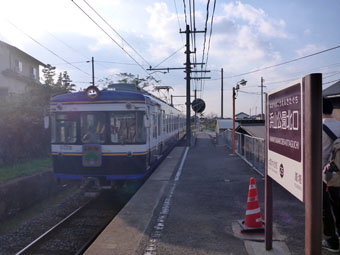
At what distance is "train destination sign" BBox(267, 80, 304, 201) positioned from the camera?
2797mm

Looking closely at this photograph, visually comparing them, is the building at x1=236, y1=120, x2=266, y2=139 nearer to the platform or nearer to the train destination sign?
the platform

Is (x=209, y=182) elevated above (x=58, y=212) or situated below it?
above

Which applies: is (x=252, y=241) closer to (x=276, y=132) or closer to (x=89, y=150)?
(x=276, y=132)

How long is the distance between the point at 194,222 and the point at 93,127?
3.83 meters

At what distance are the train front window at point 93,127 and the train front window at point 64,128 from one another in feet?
0.73

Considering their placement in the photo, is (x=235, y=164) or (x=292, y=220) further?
(x=235, y=164)

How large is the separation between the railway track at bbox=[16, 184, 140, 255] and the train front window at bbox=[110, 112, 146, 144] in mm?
1702

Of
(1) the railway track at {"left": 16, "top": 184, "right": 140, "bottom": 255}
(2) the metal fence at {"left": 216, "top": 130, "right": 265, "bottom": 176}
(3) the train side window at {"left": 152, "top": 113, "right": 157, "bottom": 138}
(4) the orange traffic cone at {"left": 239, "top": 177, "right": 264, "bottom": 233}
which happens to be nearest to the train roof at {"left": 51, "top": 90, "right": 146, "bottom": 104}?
(3) the train side window at {"left": 152, "top": 113, "right": 157, "bottom": 138}

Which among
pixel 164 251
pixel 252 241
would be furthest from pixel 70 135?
pixel 252 241

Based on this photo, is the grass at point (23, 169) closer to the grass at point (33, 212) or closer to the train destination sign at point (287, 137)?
the grass at point (33, 212)

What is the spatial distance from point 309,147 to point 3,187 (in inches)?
359

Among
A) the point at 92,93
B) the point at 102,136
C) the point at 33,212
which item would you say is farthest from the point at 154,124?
the point at 33,212

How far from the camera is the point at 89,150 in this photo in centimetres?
760

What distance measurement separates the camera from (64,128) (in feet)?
25.7
